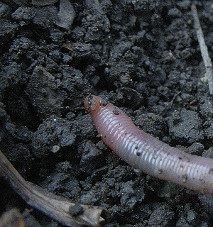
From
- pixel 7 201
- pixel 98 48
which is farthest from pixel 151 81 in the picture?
pixel 7 201

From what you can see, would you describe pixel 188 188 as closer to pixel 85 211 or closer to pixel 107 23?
pixel 85 211

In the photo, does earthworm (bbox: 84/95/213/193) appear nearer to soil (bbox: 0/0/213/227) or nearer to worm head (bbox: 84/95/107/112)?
worm head (bbox: 84/95/107/112)

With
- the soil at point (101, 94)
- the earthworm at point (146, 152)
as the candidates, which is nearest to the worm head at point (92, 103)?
the earthworm at point (146, 152)

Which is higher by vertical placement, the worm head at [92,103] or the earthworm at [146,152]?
the worm head at [92,103]

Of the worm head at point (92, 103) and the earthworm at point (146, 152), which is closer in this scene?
the earthworm at point (146, 152)

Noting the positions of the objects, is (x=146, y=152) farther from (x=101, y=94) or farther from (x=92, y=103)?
(x=101, y=94)

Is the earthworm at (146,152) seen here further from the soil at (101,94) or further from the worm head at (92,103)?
the soil at (101,94)

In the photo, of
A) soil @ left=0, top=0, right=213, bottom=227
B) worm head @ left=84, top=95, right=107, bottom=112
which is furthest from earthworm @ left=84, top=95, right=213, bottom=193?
soil @ left=0, top=0, right=213, bottom=227
